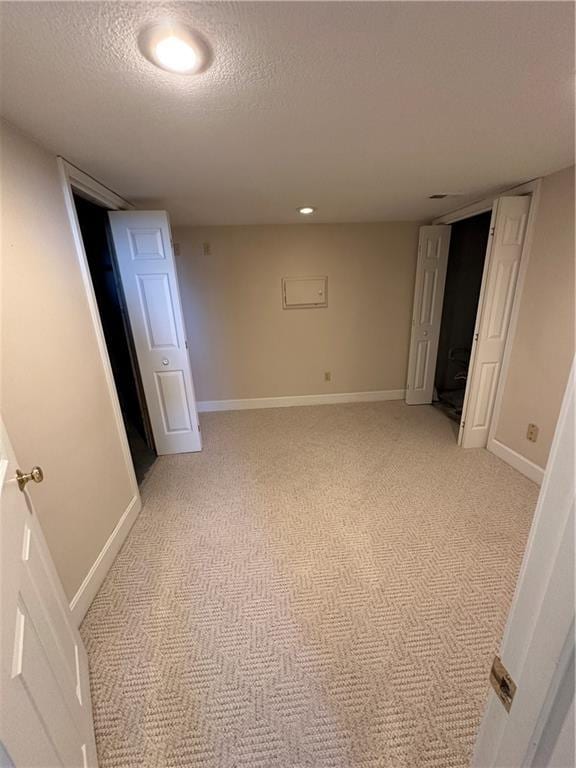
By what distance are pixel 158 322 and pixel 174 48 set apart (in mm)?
1872

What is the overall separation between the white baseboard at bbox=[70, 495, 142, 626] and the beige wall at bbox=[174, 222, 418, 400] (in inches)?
75.9

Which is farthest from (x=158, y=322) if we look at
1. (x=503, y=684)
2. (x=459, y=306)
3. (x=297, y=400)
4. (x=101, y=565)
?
(x=459, y=306)

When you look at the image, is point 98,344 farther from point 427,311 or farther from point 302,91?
point 427,311

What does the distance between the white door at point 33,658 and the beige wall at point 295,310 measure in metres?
2.82

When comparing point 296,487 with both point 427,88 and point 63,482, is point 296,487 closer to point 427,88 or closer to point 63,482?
point 63,482

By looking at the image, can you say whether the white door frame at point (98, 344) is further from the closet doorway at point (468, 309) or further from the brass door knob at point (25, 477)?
the closet doorway at point (468, 309)

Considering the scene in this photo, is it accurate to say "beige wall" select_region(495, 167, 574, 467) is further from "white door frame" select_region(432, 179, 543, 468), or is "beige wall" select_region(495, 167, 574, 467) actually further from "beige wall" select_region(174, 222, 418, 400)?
"beige wall" select_region(174, 222, 418, 400)

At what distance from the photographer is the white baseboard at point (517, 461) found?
2.27 meters

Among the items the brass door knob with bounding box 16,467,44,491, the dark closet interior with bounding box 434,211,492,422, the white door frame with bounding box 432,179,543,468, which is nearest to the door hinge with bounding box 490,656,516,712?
the brass door knob with bounding box 16,467,44,491

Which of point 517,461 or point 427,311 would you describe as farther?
point 427,311

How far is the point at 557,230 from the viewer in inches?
79.0

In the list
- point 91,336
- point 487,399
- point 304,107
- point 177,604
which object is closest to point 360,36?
point 304,107

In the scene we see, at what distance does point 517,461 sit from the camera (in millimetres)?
2422

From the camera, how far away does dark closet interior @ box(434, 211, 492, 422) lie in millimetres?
3689
